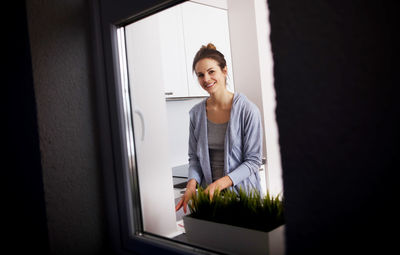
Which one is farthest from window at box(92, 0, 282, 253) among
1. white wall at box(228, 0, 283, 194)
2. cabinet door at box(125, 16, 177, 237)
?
white wall at box(228, 0, 283, 194)

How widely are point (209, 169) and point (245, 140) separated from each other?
242 mm

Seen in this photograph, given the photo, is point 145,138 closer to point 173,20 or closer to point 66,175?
point 66,175

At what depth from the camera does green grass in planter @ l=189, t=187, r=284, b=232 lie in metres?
0.73

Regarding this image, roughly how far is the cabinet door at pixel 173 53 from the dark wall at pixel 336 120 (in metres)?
1.88

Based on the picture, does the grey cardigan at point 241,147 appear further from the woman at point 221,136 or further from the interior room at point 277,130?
the interior room at point 277,130

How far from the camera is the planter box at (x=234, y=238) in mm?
628

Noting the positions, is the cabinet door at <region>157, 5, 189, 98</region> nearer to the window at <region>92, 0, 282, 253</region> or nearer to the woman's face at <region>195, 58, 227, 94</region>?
the woman's face at <region>195, 58, 227, 94</region>

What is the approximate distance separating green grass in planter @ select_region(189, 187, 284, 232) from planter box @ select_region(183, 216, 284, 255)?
3 centimetres

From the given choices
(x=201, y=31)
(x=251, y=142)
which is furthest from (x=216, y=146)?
(x=201, y=31)

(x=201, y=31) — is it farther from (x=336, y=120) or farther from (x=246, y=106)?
(x=336, y=120)

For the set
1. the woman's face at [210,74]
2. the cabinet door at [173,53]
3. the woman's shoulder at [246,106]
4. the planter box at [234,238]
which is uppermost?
the cabinet door at [173,53]

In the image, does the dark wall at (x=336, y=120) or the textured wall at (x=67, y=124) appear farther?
the textured wall at (x=67, y=124)

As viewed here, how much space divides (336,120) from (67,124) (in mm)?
676

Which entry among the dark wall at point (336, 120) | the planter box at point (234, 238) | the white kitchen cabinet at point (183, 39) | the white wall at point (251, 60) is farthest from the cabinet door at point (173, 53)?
the dark wall at point (336, 120)
